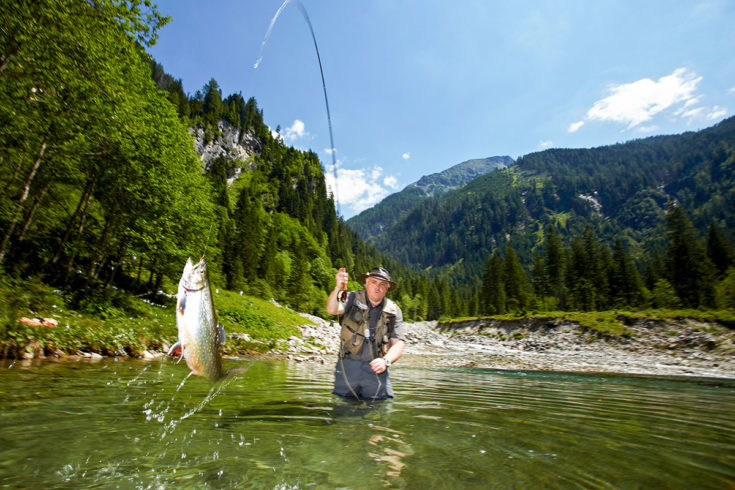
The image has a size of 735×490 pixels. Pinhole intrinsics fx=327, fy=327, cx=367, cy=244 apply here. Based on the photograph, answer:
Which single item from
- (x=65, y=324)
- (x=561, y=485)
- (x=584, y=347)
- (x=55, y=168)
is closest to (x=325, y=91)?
(x=561, y=485)

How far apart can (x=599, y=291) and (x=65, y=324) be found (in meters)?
70.3

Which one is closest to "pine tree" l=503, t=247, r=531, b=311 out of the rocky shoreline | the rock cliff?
the rocky shoreline

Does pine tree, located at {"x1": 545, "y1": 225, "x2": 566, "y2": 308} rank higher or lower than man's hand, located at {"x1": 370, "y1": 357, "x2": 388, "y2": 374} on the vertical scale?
higher

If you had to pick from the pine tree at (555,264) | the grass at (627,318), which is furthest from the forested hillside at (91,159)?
the pine tree at (555,264)

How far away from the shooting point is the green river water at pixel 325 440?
2930 mm

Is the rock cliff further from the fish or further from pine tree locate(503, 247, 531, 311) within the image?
the fish

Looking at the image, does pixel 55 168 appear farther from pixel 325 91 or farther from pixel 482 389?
pixel 482 389

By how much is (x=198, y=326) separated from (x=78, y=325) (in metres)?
11.4

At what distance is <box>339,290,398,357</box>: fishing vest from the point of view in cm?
579

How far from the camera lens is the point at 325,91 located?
844cm

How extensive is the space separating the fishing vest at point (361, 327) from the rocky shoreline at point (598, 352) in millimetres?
12765

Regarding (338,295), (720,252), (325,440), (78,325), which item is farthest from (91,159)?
(720,252)

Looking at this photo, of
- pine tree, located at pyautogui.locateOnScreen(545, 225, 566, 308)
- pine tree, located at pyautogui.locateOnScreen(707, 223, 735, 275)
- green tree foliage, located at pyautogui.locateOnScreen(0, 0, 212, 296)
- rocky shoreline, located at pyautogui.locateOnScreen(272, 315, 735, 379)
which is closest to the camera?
green tree foliage, located at pyautogui.locateOnScreen(0, 0, 212, 296)

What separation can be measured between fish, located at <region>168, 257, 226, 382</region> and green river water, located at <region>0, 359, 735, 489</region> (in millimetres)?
720
